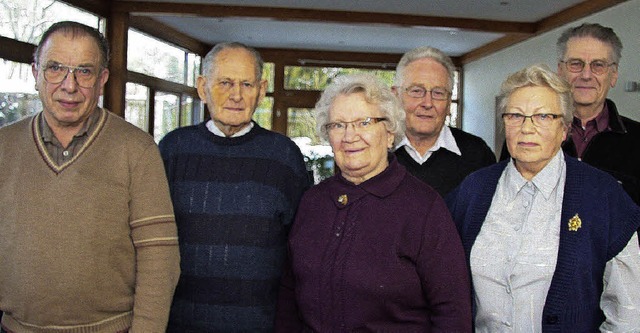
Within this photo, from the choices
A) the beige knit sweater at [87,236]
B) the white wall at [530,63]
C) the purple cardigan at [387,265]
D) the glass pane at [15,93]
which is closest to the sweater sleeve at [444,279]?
the purple cardigan at [387,265]

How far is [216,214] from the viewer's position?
2.26m

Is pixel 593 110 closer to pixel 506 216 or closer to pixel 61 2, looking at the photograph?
pixel 506 216

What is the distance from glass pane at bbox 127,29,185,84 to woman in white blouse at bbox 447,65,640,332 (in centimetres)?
901

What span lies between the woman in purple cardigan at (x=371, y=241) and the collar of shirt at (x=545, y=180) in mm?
255

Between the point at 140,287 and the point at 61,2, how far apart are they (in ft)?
23.0

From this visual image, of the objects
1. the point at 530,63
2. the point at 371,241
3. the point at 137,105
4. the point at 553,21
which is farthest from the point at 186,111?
the point at 371,241

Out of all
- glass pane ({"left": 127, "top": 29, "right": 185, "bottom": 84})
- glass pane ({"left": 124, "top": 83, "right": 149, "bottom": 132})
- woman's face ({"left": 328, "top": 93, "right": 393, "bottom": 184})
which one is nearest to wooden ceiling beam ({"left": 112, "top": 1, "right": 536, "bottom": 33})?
glass pane ({"left": 127, "top": 29, "right": 185, "bottom": 84})

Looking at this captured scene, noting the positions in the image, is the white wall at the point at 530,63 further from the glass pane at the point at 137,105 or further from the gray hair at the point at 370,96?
the gray hair at the point at 370,96

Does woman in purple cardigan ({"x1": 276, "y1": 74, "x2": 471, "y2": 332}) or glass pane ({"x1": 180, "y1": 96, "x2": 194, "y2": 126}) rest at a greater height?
glass pane ({"x1": 180, "y1": 96, "x2": 194, "y2": 126})

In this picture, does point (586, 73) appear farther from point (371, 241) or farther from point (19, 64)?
point (19, 64)

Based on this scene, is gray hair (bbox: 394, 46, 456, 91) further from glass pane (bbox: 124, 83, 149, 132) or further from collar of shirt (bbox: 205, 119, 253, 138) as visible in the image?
glass pane (bbox: 124, 83, 149, 132)

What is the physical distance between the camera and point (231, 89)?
7.77 feet

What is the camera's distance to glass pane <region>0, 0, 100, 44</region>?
273 inches

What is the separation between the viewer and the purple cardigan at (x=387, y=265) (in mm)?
1901
